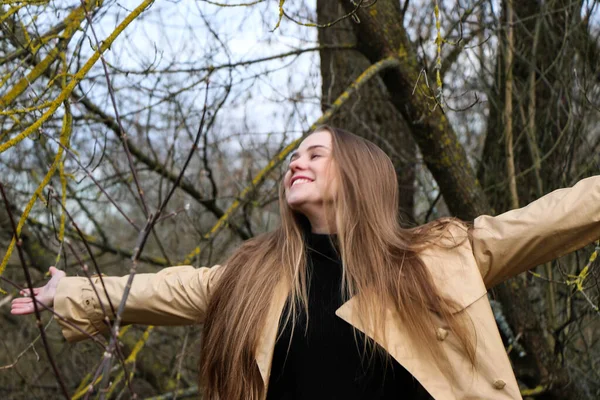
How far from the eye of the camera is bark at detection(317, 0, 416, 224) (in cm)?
458

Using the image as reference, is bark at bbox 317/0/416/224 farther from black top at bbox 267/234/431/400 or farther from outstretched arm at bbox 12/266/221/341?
black top at bbox 267/234/431/400

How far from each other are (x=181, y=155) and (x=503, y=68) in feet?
7.28

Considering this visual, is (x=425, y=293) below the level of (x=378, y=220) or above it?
below

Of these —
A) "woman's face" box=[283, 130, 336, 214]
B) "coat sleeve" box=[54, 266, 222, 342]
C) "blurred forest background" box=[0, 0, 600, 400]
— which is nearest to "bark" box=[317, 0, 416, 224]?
"blurred forest background" box=[0, 0, 600, 400]

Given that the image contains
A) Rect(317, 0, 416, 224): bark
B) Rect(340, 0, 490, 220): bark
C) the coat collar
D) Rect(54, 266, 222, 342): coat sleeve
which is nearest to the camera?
the coat collar

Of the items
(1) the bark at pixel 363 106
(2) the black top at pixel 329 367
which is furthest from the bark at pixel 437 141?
(2) the black top at pixel 329 367

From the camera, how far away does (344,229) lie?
7.99ft

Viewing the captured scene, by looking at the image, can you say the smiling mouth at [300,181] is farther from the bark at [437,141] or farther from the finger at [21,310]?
the bark at [437,141]

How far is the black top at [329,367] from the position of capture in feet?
7.17

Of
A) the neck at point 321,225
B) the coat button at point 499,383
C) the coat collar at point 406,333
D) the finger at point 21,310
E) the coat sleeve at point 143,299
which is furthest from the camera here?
the neck at point 321,225

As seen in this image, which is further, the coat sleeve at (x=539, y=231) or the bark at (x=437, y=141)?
Result: the bark at (x=437, y=141)

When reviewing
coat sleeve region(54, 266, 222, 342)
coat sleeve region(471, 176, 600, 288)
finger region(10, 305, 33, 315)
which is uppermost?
finger region(10, 305, 33, 315)

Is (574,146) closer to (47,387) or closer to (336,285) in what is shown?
(336,285)

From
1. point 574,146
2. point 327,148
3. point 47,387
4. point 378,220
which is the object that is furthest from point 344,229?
point 47,387
